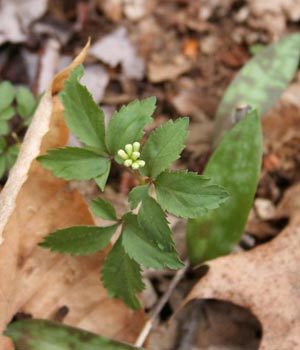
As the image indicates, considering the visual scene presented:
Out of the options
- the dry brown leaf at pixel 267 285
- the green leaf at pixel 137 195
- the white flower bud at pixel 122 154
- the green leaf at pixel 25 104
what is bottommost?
the dry brown leaf at pixel 267 285

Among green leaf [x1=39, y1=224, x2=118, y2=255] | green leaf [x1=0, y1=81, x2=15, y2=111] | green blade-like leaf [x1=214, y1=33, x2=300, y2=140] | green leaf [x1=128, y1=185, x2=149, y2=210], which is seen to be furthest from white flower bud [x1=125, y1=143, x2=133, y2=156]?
green blade-like leaf [x1=214, y1=33, x2=300, y2=140]

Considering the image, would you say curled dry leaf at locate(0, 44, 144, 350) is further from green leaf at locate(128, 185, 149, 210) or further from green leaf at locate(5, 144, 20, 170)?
green leaf at locate(128, 185, 149, 210)

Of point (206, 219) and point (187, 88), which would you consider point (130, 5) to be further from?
point (206, 219)

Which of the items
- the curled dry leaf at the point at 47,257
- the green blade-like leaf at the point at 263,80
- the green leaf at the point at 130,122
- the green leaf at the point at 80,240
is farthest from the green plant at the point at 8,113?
the green blade-like leaf at the point at 263,80

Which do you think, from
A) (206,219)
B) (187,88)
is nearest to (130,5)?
(187,88)

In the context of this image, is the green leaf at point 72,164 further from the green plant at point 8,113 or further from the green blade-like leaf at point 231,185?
the green blade-like leaf at point 231,185

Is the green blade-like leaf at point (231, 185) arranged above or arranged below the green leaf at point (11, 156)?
below

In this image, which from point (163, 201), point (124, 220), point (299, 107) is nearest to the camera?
point (163, 201)

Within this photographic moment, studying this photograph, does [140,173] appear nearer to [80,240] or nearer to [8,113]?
[80,240]
